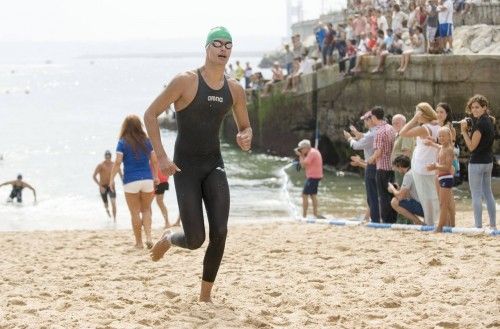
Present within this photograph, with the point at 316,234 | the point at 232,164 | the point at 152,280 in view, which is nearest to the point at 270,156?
the point at 232,164

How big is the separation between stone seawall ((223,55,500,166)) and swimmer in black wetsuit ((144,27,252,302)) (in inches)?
561

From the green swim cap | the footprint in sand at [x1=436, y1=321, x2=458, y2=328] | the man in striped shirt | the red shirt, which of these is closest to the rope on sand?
the man in striped shirt

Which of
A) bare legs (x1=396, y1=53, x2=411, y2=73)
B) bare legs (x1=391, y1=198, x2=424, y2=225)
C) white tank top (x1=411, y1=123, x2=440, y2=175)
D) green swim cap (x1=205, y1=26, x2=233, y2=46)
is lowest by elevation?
bare legs (x1=391, y1=198, x2=424, y2=225)

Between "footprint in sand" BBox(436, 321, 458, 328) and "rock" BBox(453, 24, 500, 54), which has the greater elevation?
"rock" BBox(453, 24, 500, 54)

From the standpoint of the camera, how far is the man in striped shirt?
1063 cm

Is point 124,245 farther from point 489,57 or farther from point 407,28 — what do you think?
point 407,28

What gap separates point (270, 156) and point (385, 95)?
800 cm

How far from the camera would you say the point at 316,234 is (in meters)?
10.3

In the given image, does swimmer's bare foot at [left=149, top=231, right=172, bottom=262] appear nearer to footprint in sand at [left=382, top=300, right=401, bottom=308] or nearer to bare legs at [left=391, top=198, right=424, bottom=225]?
footprint in sand at [left=382, top=300, right=401, bottom=308]

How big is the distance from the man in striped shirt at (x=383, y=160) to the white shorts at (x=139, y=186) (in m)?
2.87

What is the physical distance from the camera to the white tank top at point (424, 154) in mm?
9758

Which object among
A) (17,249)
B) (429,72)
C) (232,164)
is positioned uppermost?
(429,72)

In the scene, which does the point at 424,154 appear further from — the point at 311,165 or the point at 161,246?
the point at 311,165

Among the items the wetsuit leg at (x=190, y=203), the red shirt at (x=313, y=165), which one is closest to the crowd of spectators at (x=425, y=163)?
the red shirt at (x=313, y=165)
